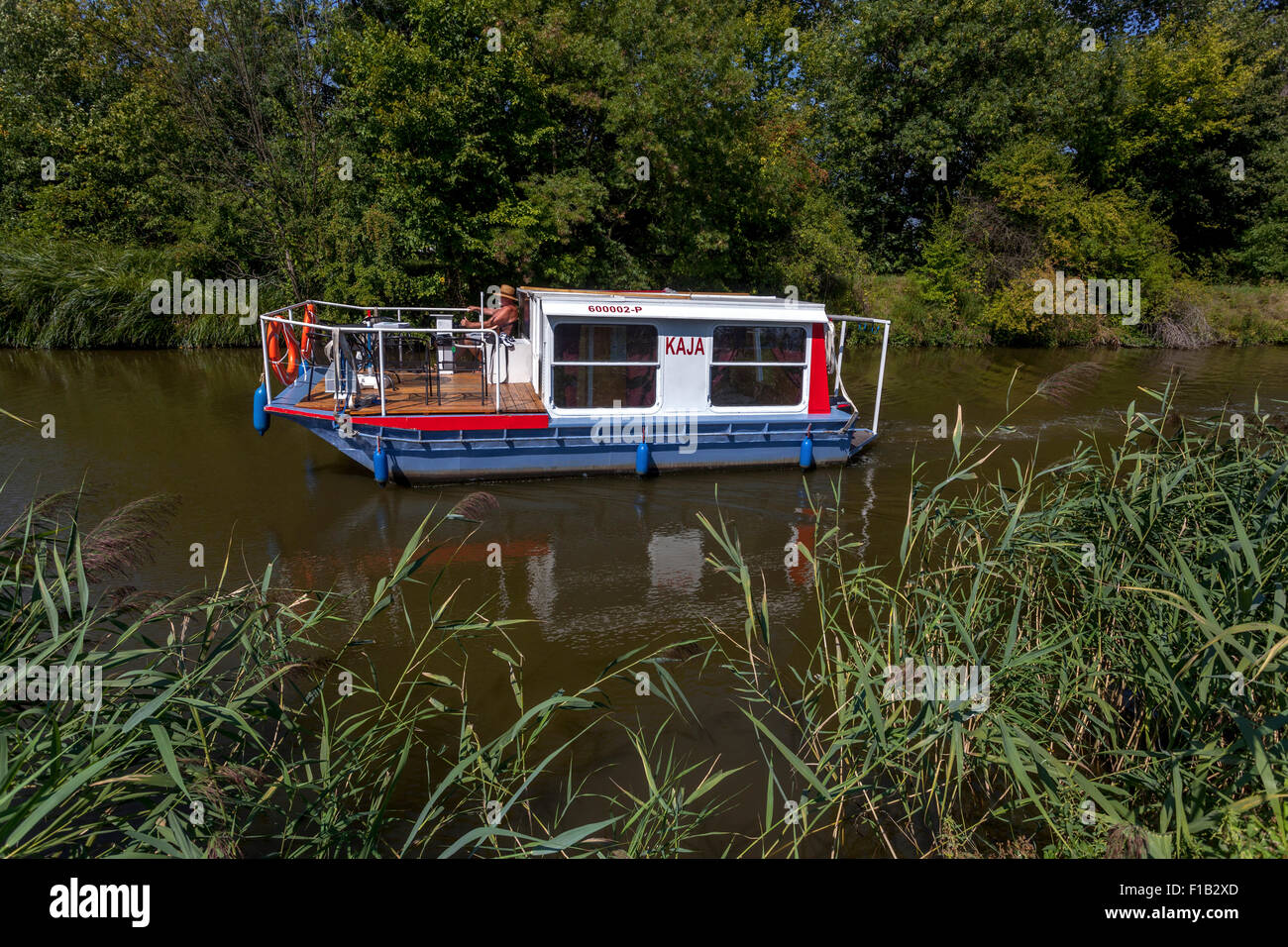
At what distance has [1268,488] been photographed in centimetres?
395

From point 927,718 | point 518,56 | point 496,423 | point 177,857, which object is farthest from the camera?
point 518,56

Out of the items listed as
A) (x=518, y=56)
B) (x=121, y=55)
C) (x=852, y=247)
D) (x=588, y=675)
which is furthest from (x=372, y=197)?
(x=588, y=675)

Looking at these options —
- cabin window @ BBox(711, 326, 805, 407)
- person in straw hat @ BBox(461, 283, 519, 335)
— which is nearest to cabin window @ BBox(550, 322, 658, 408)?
cabin window @ BBox(711, 326, 805, 407)

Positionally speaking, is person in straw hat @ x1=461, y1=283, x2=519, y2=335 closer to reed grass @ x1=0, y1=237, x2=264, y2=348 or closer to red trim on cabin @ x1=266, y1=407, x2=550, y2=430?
red trim on cabin @ x1=266, y1=407, x2=550, y2=430

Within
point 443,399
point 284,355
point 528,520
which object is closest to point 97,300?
point 284,355

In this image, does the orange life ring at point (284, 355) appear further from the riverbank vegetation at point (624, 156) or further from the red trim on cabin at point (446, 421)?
the riverbank vegetation at point (624, 156)

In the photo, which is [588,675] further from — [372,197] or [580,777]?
[372,197]

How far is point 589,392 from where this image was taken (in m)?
10.2

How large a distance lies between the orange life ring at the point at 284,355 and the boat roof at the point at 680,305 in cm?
321

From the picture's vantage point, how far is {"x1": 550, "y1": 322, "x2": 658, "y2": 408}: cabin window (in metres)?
Answer: 9.97

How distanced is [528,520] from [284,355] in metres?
4.97

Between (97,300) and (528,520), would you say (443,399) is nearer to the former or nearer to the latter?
(528,520)

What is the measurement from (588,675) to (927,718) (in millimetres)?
3007

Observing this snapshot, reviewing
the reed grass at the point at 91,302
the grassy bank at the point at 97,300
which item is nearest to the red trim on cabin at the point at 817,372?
the grassy bank at the point at 97,300
